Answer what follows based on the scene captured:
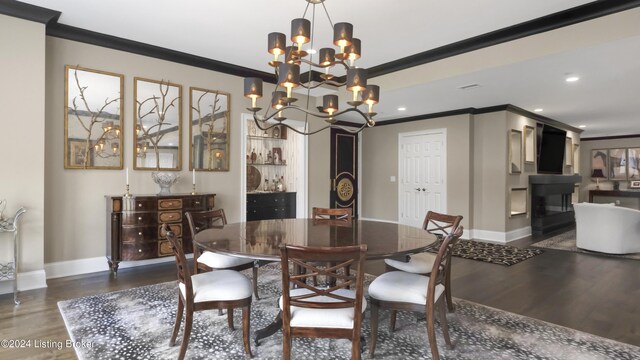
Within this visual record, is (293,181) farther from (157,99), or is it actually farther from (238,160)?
(157,99)

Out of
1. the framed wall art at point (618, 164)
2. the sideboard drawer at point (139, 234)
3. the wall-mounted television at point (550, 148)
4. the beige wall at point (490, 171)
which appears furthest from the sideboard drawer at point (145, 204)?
the framed wall art at point (618, 164)

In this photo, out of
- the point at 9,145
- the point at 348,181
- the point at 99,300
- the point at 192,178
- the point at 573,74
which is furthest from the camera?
the point at 348,181

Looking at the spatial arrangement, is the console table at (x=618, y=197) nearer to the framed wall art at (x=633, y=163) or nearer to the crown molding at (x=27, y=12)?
the framed wall art at (x=633, y=163)

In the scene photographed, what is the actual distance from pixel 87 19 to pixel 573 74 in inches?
210

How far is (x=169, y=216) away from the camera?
385 cm

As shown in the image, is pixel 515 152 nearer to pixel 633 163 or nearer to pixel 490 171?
pixel 490 171

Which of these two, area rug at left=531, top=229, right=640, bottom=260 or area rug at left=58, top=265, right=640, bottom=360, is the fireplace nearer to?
area rug at left=531, top=229, right=640, bottom=260

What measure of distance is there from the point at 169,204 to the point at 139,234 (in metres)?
0.43

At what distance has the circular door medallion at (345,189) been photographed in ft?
25.8

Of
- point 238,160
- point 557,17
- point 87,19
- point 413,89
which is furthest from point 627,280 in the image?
point 87,19

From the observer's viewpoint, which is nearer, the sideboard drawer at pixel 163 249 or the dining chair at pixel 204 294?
the dining chair at pixel 204 294

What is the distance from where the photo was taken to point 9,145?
3.12 meters

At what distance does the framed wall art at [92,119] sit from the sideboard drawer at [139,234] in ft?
2.59

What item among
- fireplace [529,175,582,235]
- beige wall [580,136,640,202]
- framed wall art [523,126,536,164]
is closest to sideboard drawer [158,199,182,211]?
framed wall art [523,126,536,164]
